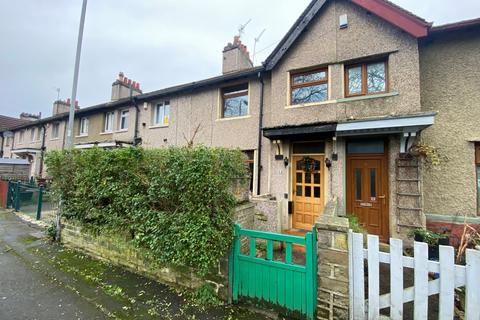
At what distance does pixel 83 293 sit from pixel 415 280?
4.89 m

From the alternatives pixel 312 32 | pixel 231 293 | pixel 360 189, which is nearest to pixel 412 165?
pixel 360 189

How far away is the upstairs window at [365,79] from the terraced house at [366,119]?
3 centimetres

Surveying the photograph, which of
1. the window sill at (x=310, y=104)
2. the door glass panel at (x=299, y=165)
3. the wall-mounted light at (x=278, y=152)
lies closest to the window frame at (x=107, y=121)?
the wall-mounted light at (x=278, y=152)

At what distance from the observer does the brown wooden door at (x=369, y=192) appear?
6156mm

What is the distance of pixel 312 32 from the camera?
7.24m

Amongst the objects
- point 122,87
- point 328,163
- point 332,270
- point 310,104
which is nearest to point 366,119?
point 328,163

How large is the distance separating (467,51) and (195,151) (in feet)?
26.9

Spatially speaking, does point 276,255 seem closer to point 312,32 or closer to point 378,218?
point 378,218

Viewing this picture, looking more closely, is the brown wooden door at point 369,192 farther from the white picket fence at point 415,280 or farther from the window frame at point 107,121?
the window frame at point 107,121

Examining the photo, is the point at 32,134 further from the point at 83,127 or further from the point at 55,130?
the point at 83,127

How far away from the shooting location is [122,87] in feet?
46.8

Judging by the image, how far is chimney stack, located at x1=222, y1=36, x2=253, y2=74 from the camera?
10.0m

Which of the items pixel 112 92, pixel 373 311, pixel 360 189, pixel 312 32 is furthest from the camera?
pixel 112 92

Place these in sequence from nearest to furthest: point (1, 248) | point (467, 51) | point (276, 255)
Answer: point (276, 255), point (1, 248), point (467, 51)
